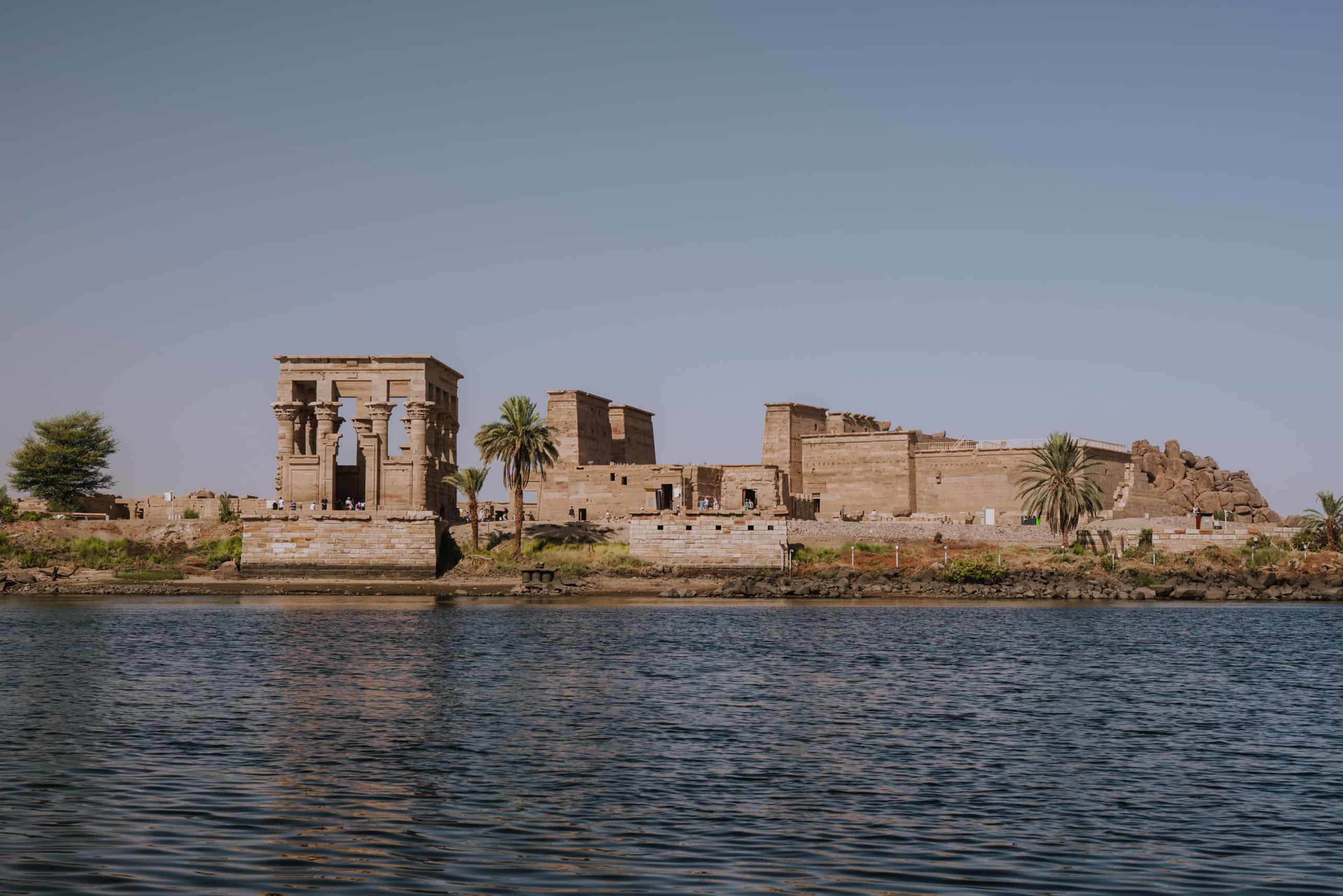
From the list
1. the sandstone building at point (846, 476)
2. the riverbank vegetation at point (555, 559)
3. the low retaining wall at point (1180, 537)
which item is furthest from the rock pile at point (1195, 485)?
the riverbank vegetation at point (555, 559)

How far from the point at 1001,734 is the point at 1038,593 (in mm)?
41001

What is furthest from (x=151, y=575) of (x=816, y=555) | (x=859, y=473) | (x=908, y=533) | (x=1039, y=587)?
(x=1039, y=587)

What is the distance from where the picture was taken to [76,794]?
16.1 meters

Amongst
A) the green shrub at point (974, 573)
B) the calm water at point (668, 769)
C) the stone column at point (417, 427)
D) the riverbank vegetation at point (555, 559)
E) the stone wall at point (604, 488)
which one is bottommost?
the calm water at point (668, 769)

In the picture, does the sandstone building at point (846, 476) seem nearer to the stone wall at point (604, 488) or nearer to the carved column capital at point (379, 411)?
the stone wall at point (604, 488)

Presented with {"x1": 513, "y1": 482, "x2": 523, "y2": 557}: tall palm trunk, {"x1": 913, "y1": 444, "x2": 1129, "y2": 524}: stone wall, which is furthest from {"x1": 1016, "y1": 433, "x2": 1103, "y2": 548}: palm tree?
{"x1": 513, "y1": 482, "x2": 523, "y2": 557}: tall palm trunk

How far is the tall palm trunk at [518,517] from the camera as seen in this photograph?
206 feet

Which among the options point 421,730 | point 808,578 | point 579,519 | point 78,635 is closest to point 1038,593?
point 808,578

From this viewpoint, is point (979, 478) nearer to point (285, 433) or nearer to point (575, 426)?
point (575, 426)

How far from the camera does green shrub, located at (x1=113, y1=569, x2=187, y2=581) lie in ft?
208

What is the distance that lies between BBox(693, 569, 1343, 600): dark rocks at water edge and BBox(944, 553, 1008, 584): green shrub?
1.42ft

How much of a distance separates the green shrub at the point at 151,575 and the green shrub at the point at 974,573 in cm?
3726

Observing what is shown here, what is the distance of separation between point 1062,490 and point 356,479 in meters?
Answer: 36.4

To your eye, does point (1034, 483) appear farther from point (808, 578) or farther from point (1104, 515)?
point (808, 578)
